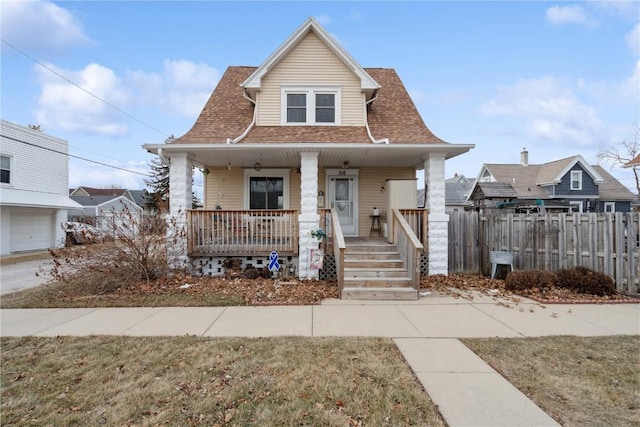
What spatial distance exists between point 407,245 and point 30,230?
20.5m

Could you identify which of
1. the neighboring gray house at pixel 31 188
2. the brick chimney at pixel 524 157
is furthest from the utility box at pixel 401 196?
the brick chimney at pixel 524 157

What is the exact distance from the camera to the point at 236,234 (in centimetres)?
955

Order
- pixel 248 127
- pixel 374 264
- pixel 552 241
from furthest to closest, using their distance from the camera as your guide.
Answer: pixel 248 127, pixel 552 241, pixel 374 264

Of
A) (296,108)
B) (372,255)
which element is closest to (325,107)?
(296,108)

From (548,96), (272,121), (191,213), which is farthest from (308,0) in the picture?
(548,96)

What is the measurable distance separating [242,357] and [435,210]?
7.02 metres

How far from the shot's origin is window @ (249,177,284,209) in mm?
11750

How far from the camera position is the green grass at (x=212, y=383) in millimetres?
2895

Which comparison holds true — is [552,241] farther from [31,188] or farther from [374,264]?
[31,188]

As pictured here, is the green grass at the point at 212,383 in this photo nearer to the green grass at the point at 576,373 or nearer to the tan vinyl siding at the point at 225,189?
the green grass at the point at 576,373

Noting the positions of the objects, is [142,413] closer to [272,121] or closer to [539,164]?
[272,121]

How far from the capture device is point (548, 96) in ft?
67.5

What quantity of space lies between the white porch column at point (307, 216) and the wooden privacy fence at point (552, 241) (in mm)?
4408

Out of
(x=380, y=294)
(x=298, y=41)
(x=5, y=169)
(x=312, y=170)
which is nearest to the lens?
(x=380, y=294)
